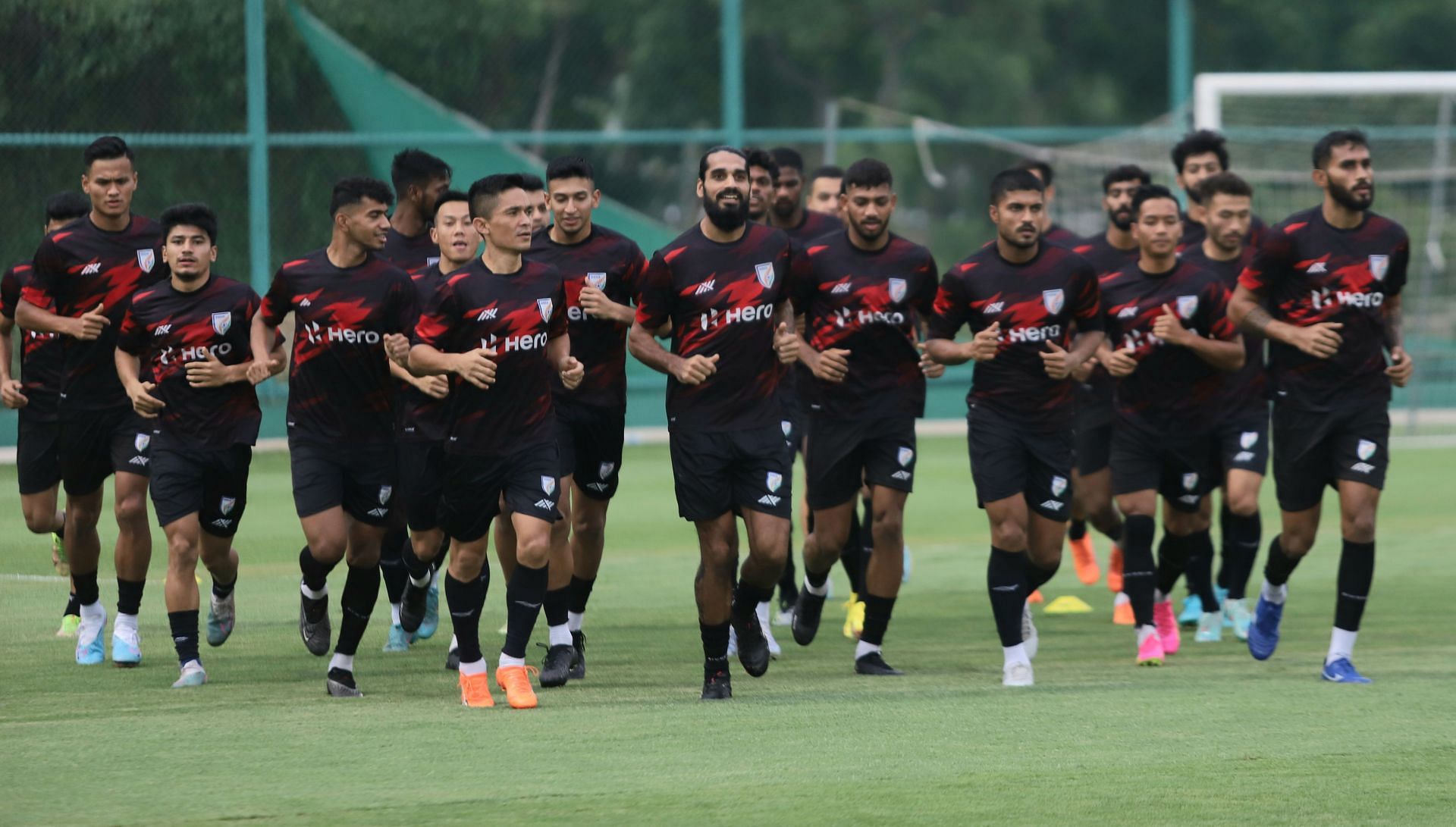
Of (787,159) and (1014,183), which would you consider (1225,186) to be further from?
(787,159)

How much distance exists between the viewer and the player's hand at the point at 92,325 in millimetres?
9250

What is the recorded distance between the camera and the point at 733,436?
834cm

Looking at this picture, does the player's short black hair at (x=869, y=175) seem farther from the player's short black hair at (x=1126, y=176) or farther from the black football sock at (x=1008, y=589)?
the player's short black hair at (x=1126, y=176)

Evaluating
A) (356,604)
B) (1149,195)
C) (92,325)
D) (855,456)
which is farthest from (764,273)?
(92,325)

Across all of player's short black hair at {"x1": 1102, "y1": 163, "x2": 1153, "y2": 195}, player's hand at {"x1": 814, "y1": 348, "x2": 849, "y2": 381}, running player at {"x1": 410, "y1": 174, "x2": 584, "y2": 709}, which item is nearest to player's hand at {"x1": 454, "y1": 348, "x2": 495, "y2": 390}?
running player at {"x1": 410, "y1": 174, "x2": 584, "y2": 709}

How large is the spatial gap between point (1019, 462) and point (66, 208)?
510cm

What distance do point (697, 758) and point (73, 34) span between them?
14916 millimetres

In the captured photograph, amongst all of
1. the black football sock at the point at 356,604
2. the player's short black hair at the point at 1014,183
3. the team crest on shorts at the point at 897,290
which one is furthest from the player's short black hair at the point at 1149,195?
the black football sock at the point at 356,604

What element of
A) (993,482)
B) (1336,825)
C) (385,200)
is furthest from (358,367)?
(1336,825)

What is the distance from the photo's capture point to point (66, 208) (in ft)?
34.3

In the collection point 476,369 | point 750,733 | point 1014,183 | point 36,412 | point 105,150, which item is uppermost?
point 105,150

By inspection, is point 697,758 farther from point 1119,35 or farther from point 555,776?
point 1119,35

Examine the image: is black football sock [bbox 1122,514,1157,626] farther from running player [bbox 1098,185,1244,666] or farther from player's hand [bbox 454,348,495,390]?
player's hand [bbox 454,348,495,390]

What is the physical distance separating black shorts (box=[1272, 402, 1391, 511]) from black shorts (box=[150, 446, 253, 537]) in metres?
4.64
